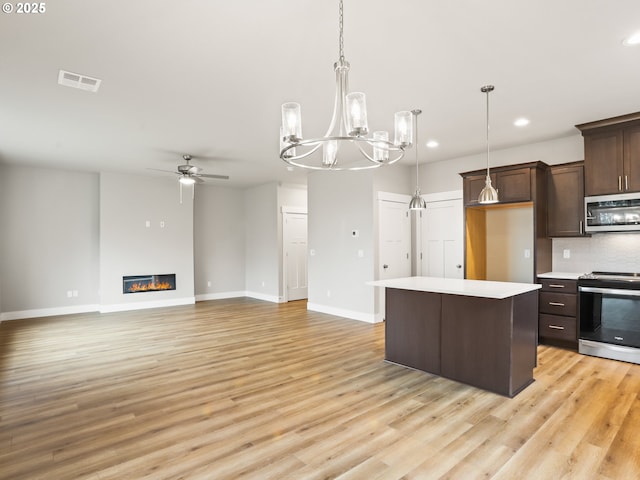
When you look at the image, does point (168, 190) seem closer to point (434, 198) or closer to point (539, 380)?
point (434, 198)

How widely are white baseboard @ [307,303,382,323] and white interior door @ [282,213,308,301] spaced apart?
4.58 ft

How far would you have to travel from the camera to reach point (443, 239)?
6383mm

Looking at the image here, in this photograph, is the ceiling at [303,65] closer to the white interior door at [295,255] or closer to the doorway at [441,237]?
the doorway at [441,237]

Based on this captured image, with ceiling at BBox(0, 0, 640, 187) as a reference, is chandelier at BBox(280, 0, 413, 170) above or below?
below

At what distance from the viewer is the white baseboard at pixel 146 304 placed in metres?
7.30

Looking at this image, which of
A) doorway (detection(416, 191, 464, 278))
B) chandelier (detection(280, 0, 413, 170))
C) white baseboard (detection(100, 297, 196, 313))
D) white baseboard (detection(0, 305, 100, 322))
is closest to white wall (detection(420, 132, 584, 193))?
doorway (detection(416, 191, 464, 278))

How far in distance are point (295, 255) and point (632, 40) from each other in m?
6.90

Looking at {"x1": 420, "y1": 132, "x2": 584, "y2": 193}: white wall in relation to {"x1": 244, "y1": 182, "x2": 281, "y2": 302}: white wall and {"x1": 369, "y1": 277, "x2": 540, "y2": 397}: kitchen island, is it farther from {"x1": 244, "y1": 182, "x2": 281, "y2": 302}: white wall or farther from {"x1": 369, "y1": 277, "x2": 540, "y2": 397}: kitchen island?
{"x1": 244, "y1": 182, "x2": 281, "y2": 302}: white wall

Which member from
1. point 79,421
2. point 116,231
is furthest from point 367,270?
point 116,231

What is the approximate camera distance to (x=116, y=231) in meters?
7.39

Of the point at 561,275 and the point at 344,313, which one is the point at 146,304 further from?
the point at 561,275

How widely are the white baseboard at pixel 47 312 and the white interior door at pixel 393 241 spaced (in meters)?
5.69

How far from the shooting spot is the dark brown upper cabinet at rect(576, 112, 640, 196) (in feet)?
13.8

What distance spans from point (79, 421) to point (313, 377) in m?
1.93
